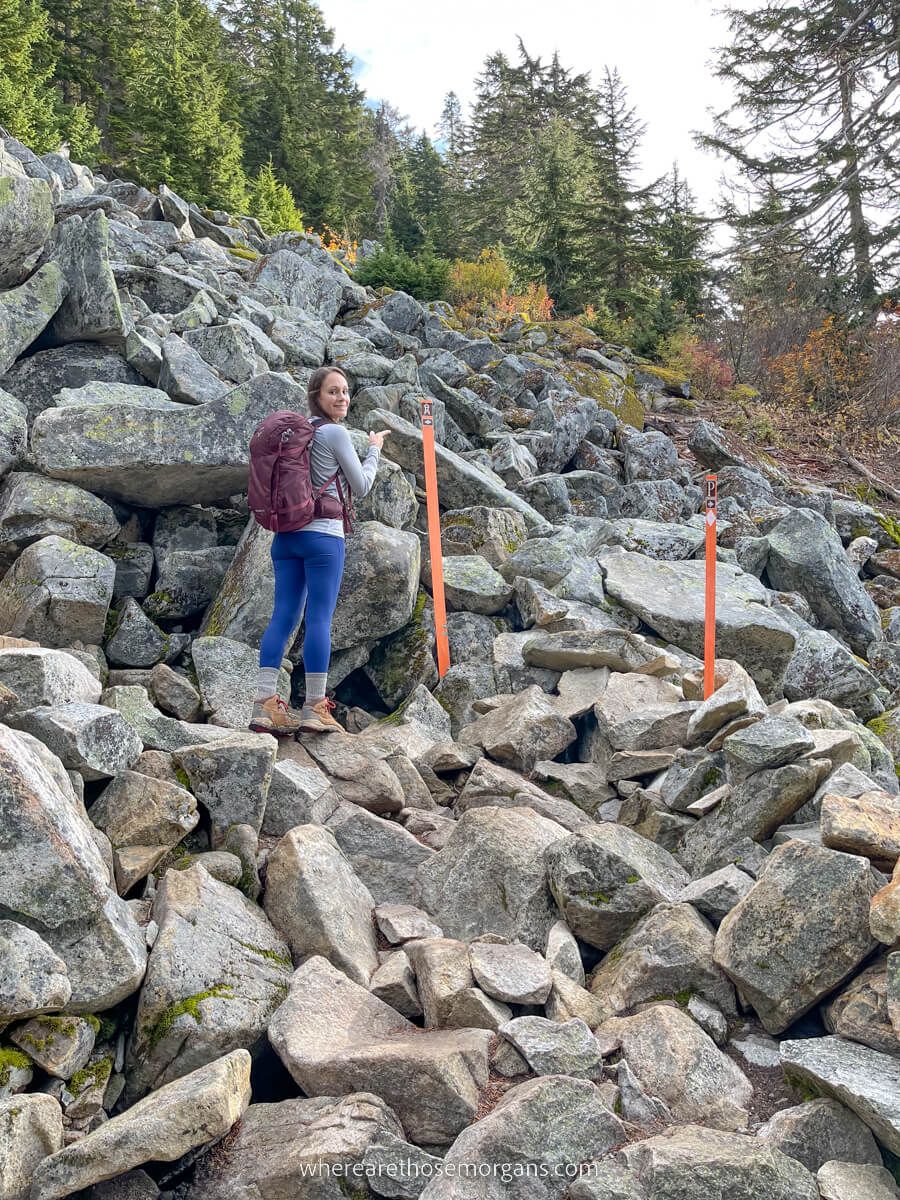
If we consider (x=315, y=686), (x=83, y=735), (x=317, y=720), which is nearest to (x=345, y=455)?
(x=315, y=686)

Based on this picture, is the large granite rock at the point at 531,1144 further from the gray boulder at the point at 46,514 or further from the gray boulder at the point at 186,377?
the gray boulder at the point at 186,377

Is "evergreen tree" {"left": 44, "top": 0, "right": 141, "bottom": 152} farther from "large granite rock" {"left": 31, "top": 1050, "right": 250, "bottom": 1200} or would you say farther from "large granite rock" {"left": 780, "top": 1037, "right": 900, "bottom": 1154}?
"large granite rock" {"left": 780, "top": 1037, "right": 900, "bottom": 1154}

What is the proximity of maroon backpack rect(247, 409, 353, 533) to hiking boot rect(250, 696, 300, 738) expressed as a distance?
1.23 metres

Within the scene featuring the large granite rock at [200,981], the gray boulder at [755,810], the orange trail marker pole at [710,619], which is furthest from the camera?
the orange trail marker pole at [710,619]

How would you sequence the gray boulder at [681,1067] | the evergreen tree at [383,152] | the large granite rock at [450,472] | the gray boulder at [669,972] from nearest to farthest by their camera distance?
the gray boulder at [681,1067], the gray boulder at [669,972], the large granite rock at [450,472], the evergreen tree at [383,152]

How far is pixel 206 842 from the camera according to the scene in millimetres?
4922

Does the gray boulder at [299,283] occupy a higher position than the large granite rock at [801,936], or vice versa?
the gray boulder at [299,283]

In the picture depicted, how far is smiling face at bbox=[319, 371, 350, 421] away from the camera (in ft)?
20.1

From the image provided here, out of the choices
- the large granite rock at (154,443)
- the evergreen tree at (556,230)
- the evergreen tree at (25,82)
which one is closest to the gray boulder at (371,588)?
the large granite rock at (154,443)

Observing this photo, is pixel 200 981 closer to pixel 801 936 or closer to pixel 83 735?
pixel 83 735

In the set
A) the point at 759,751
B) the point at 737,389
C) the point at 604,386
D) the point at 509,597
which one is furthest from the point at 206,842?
the point at 737,389

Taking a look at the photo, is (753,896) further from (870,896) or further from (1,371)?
(1,371)

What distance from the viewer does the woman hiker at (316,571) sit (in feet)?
19.8

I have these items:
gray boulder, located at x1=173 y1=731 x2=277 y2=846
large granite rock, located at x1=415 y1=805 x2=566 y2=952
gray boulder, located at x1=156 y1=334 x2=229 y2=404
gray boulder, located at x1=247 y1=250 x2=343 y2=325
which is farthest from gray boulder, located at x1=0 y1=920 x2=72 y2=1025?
gray boulder, located at x1=247 y1=250 x2=343 y2=325
